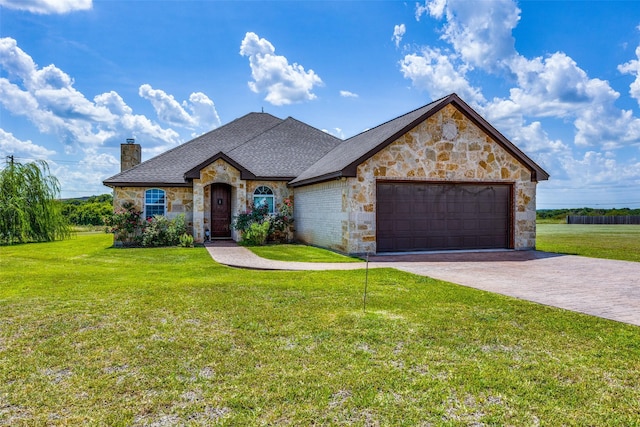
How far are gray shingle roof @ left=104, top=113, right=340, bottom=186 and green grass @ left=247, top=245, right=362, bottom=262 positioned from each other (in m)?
4.53

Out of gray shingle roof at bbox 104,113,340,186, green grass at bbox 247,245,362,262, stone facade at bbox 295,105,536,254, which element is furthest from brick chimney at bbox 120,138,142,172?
stone facade at bbox 295,105,536,254

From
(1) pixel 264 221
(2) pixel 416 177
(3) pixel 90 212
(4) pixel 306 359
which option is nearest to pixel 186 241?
(1) pixel 264 221

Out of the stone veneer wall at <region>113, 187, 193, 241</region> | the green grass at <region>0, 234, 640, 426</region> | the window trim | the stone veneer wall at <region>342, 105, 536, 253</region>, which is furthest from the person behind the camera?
the window trim

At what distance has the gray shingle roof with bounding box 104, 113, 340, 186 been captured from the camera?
62.5 feet

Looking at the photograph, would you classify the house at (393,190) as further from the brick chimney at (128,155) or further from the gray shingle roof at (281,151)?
the brick chimney at (128,155)

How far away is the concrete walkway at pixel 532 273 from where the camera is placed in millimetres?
7517

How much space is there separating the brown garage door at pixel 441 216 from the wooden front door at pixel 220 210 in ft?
27.9

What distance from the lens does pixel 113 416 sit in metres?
3.43

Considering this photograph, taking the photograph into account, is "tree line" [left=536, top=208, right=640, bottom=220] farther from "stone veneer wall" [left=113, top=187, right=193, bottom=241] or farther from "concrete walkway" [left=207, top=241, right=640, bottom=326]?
"stone veneer wall" [left=113, top=187, right=193, bottom=241]

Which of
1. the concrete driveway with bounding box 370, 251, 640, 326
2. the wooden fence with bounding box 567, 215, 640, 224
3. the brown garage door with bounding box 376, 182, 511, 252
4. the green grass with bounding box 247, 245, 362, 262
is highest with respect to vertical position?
the brown garage door with bounding box 376, 182, 511, 252

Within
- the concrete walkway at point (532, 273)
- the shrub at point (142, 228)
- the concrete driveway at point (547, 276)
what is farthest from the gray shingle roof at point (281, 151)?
the concrete driveway at point (547, 276)

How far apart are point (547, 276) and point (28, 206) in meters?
22.7

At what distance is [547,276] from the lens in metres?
10.3

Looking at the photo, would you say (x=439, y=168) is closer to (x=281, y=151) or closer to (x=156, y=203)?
(x=281, y=151)
